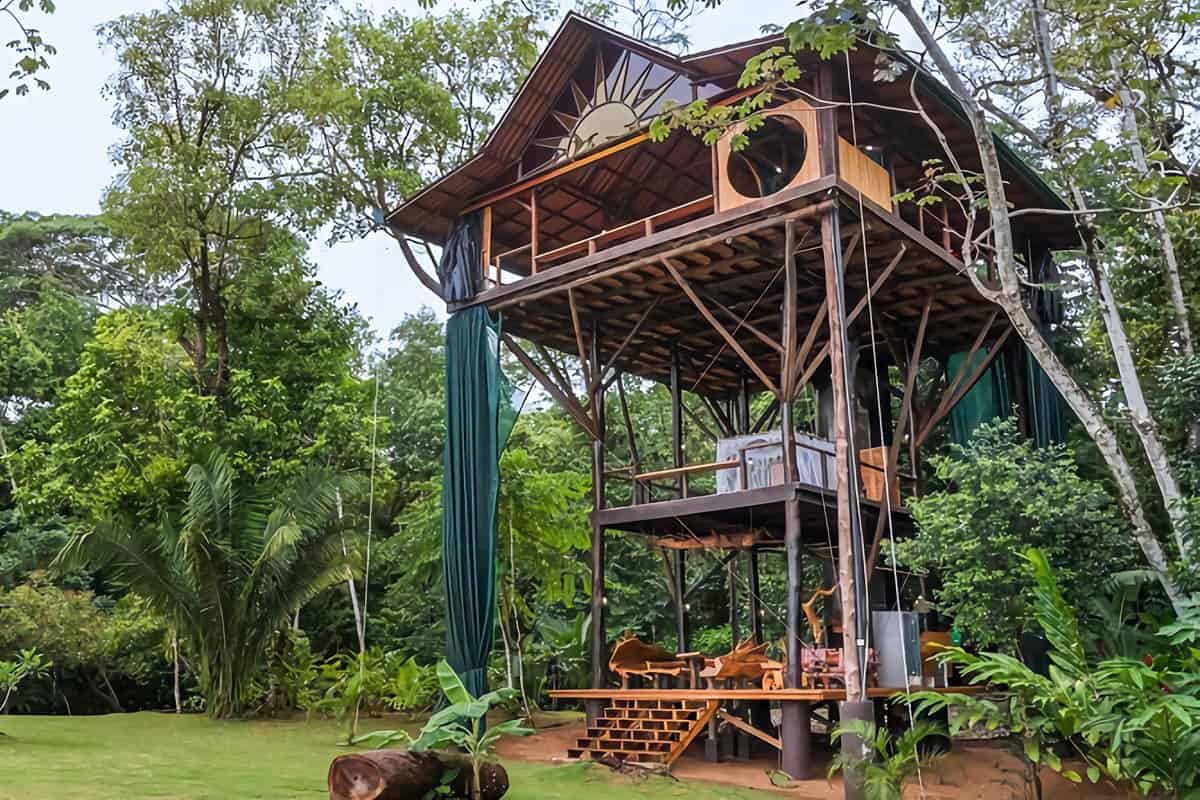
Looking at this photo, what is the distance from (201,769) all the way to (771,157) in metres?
9.04

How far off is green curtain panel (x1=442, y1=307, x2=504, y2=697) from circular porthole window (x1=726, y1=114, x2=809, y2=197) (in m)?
3.65

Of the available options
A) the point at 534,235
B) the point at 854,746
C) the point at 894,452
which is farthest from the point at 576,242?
the point at 854,746

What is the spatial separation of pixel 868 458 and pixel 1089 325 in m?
5.69

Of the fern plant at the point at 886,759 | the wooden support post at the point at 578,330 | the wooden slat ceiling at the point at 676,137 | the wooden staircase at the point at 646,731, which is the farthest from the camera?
the wooden support post at the point at 578,330

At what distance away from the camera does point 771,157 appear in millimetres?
12797

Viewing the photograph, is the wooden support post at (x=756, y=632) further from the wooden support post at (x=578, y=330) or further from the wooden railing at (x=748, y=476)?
the wooden support post at (x=578, y=330)

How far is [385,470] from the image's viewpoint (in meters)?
17.9

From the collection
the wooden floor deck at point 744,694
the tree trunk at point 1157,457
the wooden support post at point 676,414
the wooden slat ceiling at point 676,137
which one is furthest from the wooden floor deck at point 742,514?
the wooden slat ceiling at point 676,137

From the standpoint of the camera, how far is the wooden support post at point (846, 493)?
966 cm

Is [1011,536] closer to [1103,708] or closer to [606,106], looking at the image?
[1103,708]

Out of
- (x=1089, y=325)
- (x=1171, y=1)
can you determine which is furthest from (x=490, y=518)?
(x=1089, y=325)

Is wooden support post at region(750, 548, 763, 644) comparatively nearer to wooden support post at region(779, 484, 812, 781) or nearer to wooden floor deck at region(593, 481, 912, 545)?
wooden floor deck at region(593, 481, 912, 545)

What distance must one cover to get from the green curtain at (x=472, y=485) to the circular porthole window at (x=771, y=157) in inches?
144

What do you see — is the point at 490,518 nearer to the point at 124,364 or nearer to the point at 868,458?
the point at 868,458
